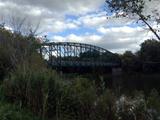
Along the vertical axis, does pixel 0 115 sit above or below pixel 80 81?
below

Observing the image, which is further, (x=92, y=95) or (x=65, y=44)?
(x=65, y=44)

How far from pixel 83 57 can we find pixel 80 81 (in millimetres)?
121903

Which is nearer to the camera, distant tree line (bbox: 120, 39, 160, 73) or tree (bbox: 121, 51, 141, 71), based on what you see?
distant tree line (bbox: 120, 39, 160, 73)

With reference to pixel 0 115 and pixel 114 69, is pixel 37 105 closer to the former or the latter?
pixel 0 115

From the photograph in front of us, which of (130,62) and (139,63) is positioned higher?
(130,62)

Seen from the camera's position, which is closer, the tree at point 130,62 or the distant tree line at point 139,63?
the distant tree line at point 139,63

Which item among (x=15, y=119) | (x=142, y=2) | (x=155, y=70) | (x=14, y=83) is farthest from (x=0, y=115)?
(x=155, y=70)

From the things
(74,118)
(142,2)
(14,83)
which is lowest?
(74,118)

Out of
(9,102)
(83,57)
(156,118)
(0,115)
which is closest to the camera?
(156,118)

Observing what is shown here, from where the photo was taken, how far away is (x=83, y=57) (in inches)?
5349

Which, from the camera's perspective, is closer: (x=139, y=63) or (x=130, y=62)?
(x=139, y=63)

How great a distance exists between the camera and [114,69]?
5059 inches

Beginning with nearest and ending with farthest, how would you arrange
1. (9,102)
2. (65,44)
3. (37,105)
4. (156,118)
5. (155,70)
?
(156,118), (37,105), (9,102), (155,70), (65,44)

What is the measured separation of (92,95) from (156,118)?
2221mm
